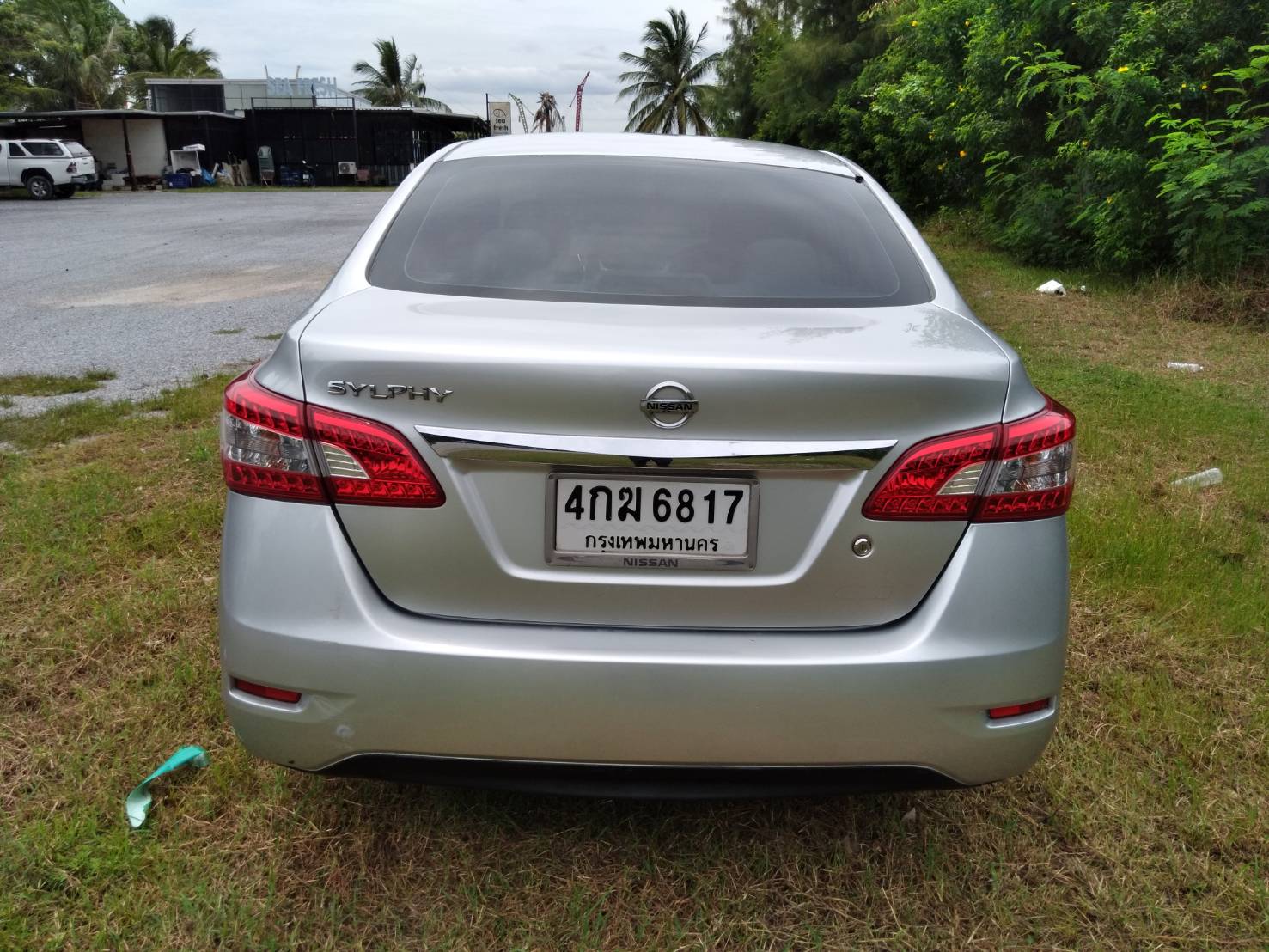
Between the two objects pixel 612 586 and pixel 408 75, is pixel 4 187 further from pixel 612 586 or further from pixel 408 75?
pixel 408 75

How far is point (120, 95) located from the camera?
52531mm

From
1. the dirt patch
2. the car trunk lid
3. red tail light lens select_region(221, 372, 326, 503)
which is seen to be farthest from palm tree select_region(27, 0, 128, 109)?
the car trunk lid

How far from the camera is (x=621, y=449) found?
161cm

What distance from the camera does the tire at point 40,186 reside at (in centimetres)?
2759

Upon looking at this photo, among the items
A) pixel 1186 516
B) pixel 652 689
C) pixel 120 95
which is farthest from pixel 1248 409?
pixel 120 95

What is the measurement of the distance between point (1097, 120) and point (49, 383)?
29.9 ft

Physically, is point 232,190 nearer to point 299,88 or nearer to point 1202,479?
point 299,88

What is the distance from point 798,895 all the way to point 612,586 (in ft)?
2.78

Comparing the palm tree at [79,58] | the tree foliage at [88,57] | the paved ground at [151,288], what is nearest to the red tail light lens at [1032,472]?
the paved ground at [151,288]

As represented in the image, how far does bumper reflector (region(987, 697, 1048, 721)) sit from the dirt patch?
357 inches

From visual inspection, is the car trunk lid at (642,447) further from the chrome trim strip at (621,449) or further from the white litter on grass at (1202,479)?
the white litter on grass at (1202,479)

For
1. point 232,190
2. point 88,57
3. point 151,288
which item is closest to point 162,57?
point 88,57

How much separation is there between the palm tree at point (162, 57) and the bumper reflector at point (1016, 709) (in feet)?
205

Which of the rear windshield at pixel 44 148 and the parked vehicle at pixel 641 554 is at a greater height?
the parked vehicle at pixel 641 554
